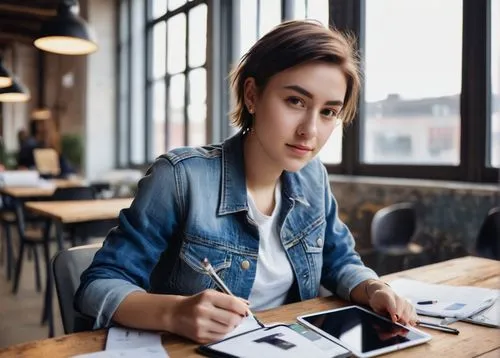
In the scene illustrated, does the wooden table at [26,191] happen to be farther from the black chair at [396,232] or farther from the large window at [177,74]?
the black chair at [396,232]

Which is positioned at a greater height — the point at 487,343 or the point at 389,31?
the point at 389,31

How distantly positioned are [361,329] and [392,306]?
110 mm

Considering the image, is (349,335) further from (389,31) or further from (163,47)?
(163,47)

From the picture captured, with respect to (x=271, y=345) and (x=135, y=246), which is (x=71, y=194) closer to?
(x=135, y=246)

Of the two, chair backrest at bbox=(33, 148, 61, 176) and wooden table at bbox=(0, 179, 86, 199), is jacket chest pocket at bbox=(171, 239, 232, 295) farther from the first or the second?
chair backrest at bbox=(33, 148, 61, 176)

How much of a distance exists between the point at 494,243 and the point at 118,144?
6.46m

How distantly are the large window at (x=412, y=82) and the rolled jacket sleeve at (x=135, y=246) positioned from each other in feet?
7.52

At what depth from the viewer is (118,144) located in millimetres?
7828

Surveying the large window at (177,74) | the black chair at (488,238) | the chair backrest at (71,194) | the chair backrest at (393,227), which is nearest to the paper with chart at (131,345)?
the chair backrest at (393,227)

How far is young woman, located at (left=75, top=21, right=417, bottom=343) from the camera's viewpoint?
99cm

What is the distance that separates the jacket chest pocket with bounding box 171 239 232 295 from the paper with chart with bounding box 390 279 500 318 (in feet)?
1.43

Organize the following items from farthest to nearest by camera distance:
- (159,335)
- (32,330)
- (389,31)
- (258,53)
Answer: (389,31)
(32,330)
(258,53)
(159,335)

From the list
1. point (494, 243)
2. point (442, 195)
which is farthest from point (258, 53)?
point (442, 195)

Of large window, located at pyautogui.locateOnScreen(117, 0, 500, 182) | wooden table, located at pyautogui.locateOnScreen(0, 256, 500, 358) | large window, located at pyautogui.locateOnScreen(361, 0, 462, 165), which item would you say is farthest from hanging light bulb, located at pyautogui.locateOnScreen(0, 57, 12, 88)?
wooden table, located at pyautogui.locateOnScreen(0, 256, 500, 358)
